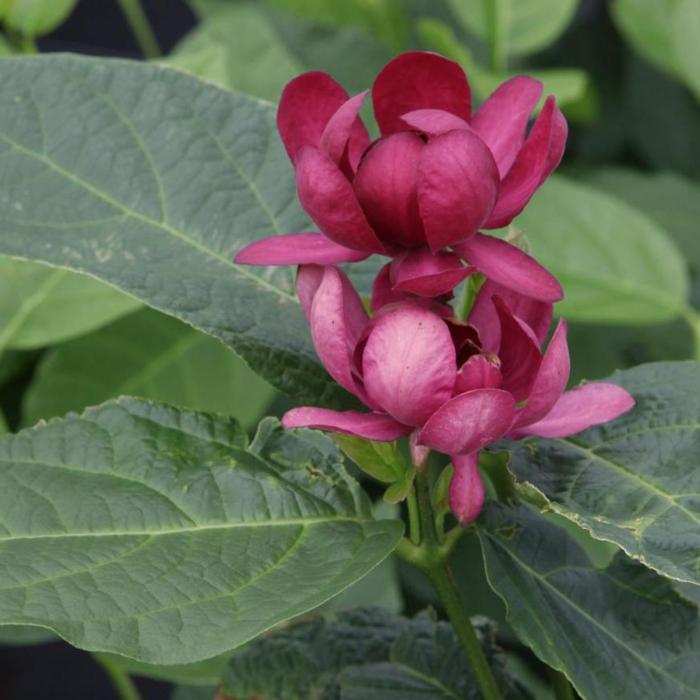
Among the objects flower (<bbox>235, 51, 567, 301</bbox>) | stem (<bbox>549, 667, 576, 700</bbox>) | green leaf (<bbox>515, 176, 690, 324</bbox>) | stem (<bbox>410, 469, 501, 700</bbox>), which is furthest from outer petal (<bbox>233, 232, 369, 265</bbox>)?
green leaf (<bbox>515, 176, 690, 324</bbox>)

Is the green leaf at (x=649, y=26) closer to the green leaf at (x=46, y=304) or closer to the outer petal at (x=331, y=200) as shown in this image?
the green leaf at (x=46, y=304)

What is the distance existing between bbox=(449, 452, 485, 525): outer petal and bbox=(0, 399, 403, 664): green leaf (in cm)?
3

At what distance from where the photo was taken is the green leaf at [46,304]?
0.85 m

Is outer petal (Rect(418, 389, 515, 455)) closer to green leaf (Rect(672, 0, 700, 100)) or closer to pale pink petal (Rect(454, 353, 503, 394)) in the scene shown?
pale pink petal (Rect(454, 353, 503, 394))

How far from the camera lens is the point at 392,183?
0.44 metres

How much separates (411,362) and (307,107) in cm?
12

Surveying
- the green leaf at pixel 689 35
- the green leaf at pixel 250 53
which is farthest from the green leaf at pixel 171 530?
the green leaf at pixel 689 35

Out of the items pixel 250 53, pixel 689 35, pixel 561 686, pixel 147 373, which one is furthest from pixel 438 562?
pixel 689 35

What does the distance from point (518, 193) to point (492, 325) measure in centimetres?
6

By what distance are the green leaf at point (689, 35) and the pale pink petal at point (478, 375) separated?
0.84 m

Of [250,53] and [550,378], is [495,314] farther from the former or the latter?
[250,53]

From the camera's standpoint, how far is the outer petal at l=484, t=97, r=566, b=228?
0.45 m

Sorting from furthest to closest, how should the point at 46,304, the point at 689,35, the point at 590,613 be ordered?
1. the point at 689,35
2. the point at 46,304
3. the point at 590,613

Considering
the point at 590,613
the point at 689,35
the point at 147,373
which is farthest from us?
the point at 689,35
